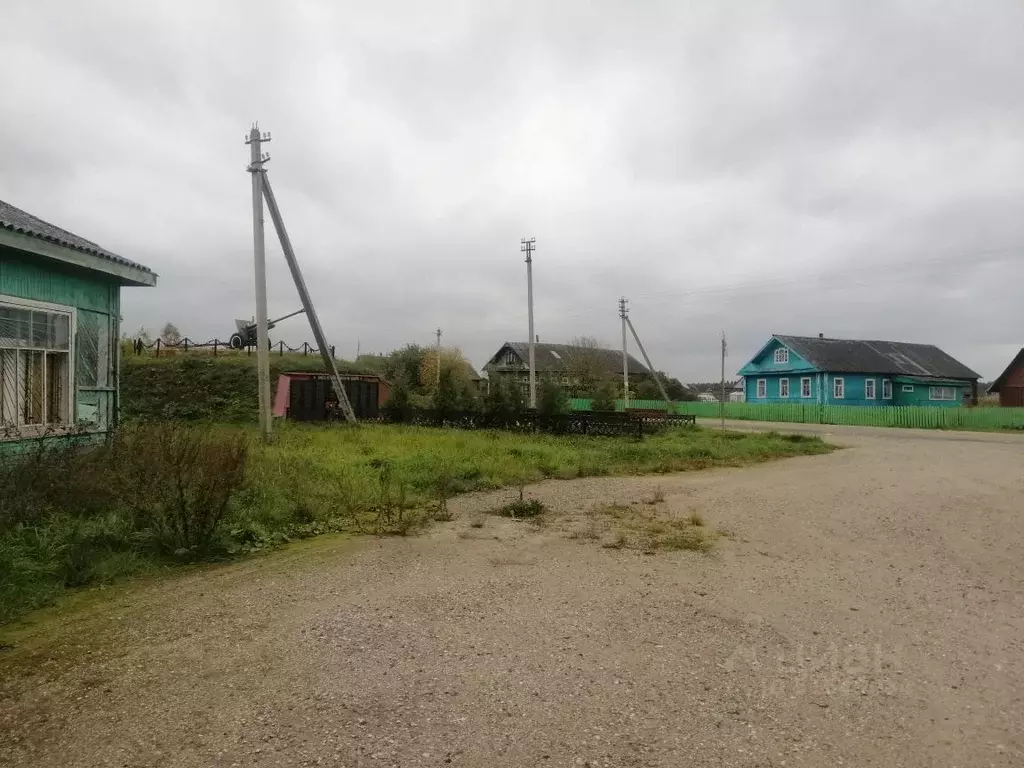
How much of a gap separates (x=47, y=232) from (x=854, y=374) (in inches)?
1762

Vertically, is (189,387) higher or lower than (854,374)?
lower

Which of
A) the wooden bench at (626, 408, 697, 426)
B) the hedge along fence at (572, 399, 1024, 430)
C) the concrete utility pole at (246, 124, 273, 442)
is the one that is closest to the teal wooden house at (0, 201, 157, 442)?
the concrete utility pole at (246, 124, 273, 442)

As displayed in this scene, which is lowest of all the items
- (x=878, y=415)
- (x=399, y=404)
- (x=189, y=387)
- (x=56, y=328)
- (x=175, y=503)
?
(x=175, y=503)

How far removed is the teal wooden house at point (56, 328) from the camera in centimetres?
760

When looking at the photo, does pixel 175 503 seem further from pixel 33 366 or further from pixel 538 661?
pixel 538 661

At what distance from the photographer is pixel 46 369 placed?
8203 millimetres

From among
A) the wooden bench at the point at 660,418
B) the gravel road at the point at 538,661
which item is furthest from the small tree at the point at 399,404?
the gravel road at the point at 538,661

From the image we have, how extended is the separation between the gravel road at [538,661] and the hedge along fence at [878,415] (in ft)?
74.8

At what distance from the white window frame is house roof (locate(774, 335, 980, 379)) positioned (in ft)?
138

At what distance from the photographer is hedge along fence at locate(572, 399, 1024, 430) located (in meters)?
31.7

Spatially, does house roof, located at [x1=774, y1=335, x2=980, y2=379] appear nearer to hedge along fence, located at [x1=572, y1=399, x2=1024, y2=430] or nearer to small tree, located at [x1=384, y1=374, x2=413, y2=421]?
hedge along fence, located at [x1=572, y1=399, x2=1024, y2=430]

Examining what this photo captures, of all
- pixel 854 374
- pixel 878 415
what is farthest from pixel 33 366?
pixel 854 374

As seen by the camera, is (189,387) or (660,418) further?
(189,387)

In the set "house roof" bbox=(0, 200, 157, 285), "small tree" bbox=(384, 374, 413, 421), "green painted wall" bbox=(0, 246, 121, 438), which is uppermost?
"house roof" bbox=(0, 200, 157, 285)
